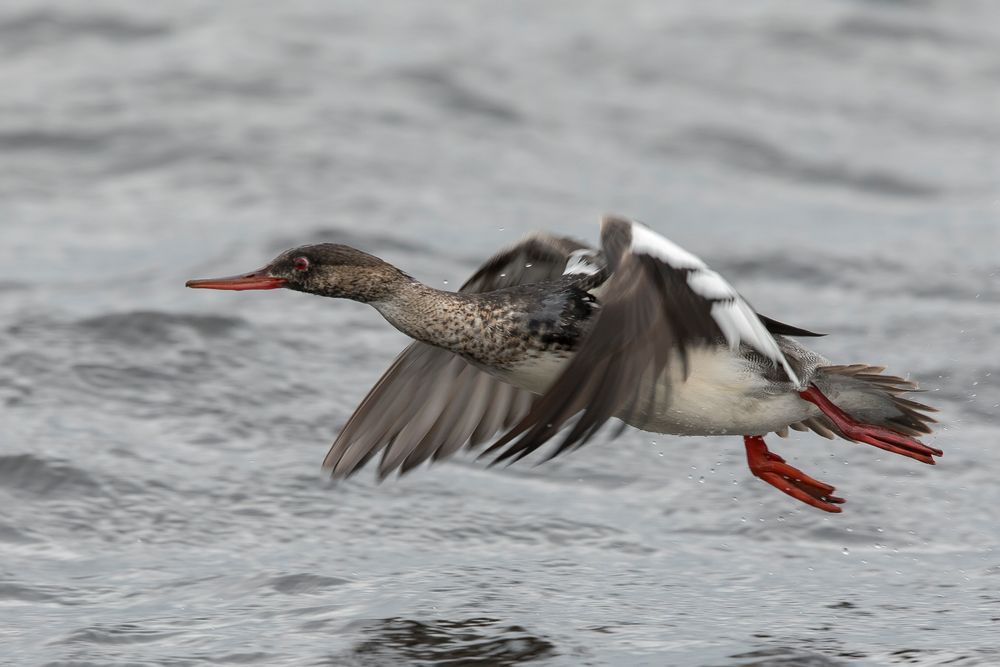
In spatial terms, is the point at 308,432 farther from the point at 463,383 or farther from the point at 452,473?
the point at 463,383

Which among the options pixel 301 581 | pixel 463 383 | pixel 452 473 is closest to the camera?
pixel 301 581

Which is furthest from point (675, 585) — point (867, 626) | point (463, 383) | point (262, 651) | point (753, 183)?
point (753, 183)

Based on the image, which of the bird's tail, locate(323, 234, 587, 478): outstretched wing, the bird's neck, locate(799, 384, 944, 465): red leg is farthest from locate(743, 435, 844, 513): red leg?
the bird's neck

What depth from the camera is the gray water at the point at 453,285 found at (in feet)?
18.3

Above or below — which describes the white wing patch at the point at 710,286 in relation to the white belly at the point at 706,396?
above

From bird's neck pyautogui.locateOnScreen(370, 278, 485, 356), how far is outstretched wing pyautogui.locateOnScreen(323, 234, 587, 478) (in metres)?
0.61

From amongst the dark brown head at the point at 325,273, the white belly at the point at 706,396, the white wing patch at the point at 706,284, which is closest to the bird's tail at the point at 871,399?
the white belly at the point at 706,396

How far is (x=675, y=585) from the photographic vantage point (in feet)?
19.2

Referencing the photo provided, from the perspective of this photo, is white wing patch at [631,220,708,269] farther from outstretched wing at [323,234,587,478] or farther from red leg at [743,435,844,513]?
red leg at [743,435,844,513]

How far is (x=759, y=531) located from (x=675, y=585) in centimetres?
84

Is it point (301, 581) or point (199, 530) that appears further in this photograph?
point (199, 530)

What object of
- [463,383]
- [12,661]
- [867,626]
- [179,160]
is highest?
[179,160]

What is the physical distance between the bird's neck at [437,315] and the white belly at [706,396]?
0.17m

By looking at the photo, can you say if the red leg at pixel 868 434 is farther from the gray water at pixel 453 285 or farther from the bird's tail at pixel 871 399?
the gray water at pixel 453 285
